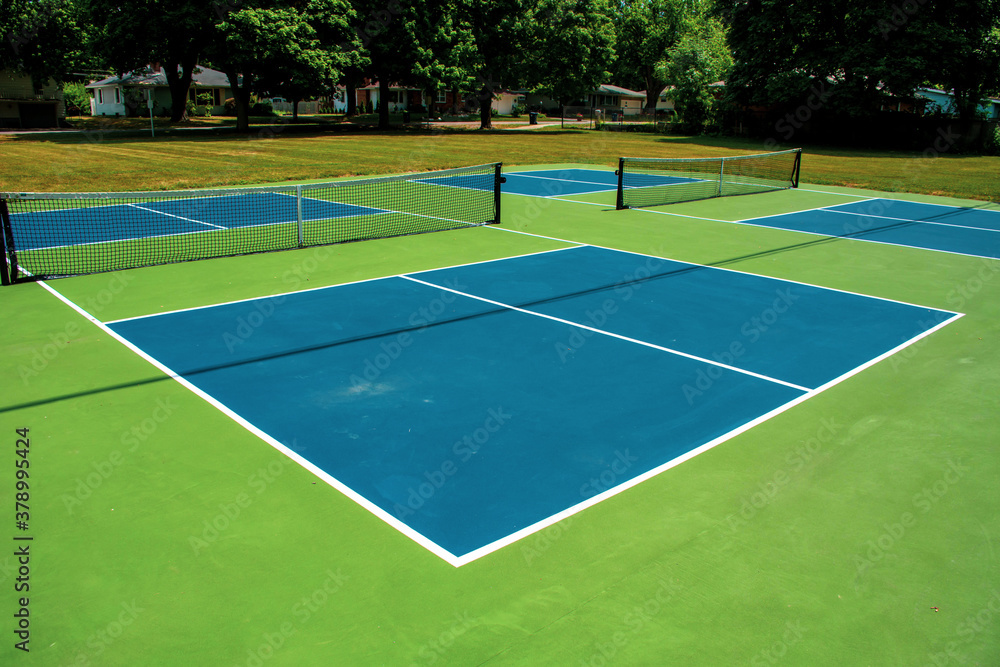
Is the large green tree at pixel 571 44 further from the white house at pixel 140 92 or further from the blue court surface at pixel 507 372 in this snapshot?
the blue court surface at pixel 507 372

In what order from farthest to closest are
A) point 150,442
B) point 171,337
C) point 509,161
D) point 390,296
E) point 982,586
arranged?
point 509,161
point 390,296
point 171,337
point 150,442
point 982,586

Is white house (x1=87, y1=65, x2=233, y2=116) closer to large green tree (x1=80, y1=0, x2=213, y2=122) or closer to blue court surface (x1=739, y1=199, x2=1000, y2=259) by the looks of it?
large green tree (x1=80, y1=0, x2=213, y2=122)

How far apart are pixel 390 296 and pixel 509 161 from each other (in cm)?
2402

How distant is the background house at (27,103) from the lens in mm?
56375

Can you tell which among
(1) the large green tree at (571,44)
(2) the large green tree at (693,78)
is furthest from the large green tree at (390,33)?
(2) the large green tree at (693,78)

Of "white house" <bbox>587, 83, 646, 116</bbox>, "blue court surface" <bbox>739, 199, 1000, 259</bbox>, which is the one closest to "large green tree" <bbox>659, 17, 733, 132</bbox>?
"blue court surface" <bbox>739, 199, 1000, 259</bbox>

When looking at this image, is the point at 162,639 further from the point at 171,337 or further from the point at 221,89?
the point at 221,89

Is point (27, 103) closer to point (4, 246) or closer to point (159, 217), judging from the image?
point (159, 217)

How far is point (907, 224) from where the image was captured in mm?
19953

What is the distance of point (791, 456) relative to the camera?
707 cm

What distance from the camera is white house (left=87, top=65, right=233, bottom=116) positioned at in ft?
220

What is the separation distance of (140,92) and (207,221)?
5860 cm

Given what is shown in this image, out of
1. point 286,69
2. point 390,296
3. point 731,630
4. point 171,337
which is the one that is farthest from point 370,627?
point 286,69

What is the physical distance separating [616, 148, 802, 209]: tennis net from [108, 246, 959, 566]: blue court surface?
8.92 meters
